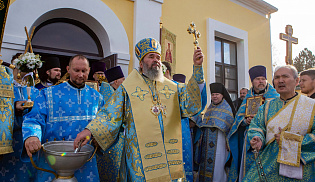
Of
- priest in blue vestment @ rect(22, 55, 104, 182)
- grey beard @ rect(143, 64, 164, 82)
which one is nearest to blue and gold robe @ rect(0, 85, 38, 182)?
priest in blue vestment @ rect(22, 55, 104, 182)

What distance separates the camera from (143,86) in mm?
2900

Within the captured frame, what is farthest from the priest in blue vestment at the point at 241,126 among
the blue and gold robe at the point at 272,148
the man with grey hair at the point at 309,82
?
the blue and gold robe at the point at 272,148

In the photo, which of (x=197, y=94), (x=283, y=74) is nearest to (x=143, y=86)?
(x=197, y=94)

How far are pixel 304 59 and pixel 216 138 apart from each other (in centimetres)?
3355

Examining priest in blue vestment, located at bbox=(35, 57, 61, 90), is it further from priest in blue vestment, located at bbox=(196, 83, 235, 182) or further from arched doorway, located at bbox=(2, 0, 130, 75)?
priest in blue vestment, located at bbox=(196, 83, 235, 182)

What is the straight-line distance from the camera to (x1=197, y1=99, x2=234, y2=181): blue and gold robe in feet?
15.9

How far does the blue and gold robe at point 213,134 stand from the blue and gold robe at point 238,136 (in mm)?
194

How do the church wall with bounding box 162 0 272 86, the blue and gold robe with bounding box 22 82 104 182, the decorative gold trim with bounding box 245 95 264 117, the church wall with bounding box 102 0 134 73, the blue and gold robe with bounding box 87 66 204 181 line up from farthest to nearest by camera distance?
the church wall with bounding box 162 0 272 86 → the church wall with bounding box 102 0 134 73 → the decorative gold trim with bounding box 245 95 264 117 → the blue and gold robe with bounding box 22 82 104 182 → the blue and gold robe with bounding box 87 66 204 181

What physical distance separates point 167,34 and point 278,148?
14.4ft

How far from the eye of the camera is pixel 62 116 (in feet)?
9.26

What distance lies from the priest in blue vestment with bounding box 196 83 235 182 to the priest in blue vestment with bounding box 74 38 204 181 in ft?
6.96

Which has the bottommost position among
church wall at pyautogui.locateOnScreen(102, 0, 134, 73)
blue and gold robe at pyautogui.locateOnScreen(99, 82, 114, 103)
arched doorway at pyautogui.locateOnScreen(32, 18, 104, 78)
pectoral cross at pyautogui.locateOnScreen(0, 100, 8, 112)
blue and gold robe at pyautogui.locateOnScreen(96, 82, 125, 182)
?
blue and gold robe at pyautogui.locateOnScreen(96, 82, 125, 182)

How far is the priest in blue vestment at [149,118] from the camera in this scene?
258 cm

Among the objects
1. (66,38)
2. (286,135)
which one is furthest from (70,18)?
(286,135)
